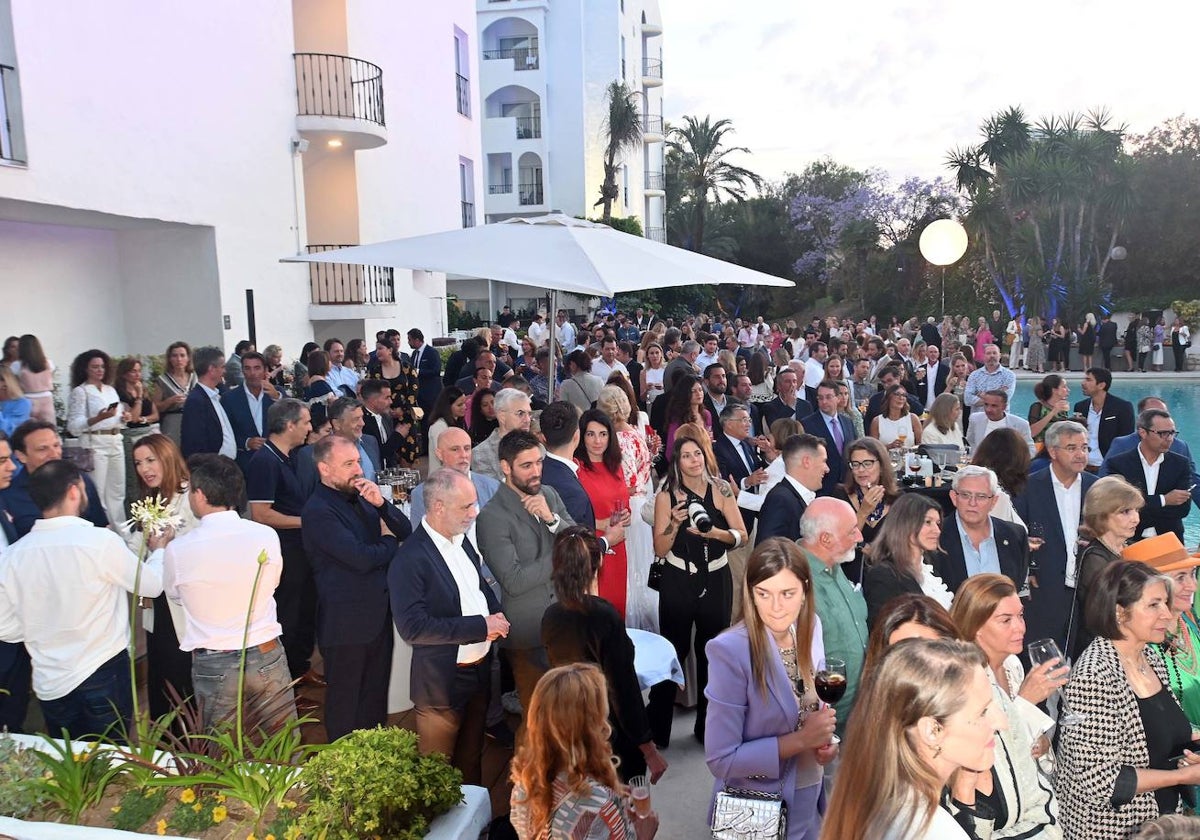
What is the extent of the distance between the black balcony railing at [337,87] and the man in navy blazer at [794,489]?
501 inches

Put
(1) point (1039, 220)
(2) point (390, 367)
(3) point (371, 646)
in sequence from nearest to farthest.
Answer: (3) point (371, 646) < (2) point (390, 367) < (1) point (1039, 220)

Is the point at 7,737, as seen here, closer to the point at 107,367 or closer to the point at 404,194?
the point at 107,367

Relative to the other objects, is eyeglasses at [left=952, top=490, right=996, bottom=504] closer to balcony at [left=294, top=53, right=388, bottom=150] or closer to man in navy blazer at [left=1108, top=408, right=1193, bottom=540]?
man in navy blazer at [left=1108, top=408, right=1193, bottom=540]

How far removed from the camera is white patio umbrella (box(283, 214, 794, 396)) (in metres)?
5.89

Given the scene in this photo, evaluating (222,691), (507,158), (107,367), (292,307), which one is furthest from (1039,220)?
(222,691)

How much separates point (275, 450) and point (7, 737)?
7.48ft

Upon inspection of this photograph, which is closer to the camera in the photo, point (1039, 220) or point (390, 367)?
point (390, 367)

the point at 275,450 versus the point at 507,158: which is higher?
the point at 507,158

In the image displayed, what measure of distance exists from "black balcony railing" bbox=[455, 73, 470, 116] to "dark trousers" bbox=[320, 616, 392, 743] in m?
20.2

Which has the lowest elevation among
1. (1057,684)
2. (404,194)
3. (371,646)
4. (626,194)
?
(371,646)

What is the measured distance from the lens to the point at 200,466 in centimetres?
403

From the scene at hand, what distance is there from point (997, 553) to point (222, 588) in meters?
3.90

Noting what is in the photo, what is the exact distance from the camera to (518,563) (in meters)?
4.57

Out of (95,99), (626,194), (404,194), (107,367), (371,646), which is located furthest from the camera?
(626,194)
